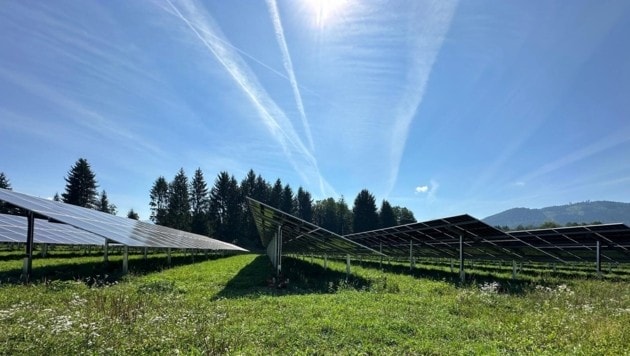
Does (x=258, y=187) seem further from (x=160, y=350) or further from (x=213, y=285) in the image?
(x=160, y=350)

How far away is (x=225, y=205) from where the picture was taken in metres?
102

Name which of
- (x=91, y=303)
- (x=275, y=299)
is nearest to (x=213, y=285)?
(x=275, y=299)

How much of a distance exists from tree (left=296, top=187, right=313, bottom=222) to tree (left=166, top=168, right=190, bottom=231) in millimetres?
34850

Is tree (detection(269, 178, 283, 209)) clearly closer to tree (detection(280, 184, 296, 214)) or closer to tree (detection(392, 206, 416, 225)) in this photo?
tree (detection(280, 184, 296, 214))

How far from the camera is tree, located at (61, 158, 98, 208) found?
8356cm

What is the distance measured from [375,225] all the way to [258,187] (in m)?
38.9

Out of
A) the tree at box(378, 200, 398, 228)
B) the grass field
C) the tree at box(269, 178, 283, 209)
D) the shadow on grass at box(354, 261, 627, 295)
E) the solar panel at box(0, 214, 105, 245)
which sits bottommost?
the shadow on grass at box(354, 261, 627, 295)

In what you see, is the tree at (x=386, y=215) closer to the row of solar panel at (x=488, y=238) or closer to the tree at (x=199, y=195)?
the tree at (x=199, y=195)

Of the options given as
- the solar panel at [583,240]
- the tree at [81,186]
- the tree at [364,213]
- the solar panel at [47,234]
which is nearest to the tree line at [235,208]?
the tree at [364,213]

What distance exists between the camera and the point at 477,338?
7.70 meters

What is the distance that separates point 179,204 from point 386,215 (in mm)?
63171

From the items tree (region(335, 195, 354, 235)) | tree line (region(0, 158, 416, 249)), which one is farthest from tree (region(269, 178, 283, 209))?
Result: tree (region(335, 195, 354, 235))

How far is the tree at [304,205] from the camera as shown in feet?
369

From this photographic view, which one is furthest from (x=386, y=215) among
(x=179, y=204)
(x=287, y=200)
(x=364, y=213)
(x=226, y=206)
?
(x=179, y=204)
